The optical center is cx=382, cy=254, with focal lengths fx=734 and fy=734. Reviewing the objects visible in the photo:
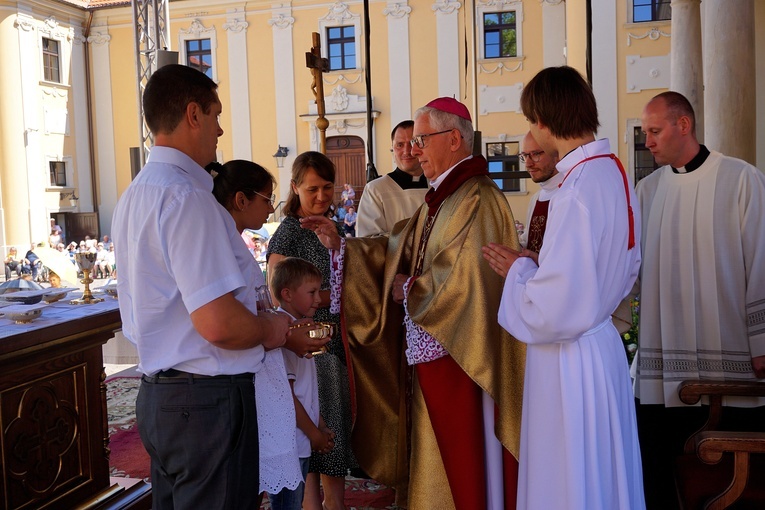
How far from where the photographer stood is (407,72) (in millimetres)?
19484

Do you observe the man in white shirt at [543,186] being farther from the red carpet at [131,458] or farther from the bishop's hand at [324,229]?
the red carpet at [131,458]

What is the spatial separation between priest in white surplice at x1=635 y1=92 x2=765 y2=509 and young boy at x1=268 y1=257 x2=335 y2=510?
4.56ft

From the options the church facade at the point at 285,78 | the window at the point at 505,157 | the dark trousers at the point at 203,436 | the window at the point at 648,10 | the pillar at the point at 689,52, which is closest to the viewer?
the dark trousers at the point at 203,436

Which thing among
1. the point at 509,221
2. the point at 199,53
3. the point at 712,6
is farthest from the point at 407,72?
the point at 509,221

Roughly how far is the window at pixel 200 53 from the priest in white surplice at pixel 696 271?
64.1 ft

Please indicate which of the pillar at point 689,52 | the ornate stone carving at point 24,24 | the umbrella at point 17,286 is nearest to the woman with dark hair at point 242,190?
the umbrella at point 17,286

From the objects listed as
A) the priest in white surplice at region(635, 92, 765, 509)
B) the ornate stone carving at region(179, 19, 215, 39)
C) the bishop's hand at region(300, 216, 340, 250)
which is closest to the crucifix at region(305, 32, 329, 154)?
the bishop's hand at region(300, 216, 340, 250)

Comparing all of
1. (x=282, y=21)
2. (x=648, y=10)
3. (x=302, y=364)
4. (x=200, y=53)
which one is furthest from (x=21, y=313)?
(x=200, y=53)

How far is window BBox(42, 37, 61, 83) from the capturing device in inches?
819

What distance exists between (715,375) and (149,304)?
88.4 inches

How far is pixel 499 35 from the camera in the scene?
19.0m

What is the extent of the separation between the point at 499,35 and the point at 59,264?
471 inches

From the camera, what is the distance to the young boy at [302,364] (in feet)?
8.23

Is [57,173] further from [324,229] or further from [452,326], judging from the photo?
[452,326]
